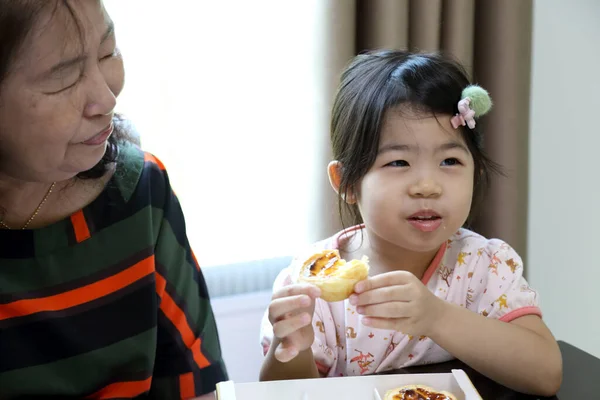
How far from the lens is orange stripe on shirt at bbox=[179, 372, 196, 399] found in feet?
3.66

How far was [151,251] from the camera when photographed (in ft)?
3.57

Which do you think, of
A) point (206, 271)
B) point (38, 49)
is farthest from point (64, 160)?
point (206, 271)

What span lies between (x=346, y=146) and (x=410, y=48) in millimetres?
643

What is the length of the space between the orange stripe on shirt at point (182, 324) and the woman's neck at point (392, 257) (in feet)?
1.29

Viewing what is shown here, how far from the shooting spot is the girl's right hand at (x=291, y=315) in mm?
1067

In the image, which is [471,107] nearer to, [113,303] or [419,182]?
[419,182]

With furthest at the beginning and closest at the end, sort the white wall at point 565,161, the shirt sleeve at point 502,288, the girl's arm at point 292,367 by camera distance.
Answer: the white wall at point 565,161, the shirt sleeve at point 502,288, the girl's arm at point 292,367

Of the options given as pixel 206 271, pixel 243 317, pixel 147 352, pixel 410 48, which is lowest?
pixel 243 317

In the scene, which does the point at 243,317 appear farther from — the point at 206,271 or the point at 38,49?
the point at 38,49

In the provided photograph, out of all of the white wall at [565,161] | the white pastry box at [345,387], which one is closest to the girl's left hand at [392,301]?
the white pastry box at [345,387]

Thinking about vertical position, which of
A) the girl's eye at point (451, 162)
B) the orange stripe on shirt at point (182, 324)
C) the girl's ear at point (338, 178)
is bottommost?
the orange stripe on shirt at point (182, 324)

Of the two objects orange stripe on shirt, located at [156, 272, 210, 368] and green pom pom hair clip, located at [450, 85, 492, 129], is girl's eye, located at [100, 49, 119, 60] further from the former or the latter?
green pom pom hair clip, located at [450, 85, 492, 129]

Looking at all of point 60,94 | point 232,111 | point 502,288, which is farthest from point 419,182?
point 232,111

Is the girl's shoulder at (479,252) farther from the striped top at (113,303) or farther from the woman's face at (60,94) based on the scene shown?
the woman's face at (60,94)
